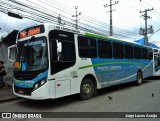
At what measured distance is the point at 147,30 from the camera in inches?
1475

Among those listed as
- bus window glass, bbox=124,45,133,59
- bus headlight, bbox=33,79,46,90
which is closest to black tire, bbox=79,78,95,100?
bus headlight, bbox=33,79,46,90

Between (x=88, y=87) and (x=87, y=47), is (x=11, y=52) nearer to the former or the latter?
(x=87, y=47)

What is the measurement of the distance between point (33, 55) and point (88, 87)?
3006 millimetres

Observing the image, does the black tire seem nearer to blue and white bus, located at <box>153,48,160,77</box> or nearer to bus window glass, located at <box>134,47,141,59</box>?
bus window glass, located at <box>134,47,141,59</box>

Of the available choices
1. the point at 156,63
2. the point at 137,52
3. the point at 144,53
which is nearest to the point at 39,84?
the point at 137,52

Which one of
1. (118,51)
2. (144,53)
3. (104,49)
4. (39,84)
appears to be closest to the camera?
(39,84)

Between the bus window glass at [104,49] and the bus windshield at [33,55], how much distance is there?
341cm

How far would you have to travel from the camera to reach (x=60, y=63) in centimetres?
800

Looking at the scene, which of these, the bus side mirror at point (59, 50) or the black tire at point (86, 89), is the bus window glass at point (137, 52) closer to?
the black tire at point (86, 89)

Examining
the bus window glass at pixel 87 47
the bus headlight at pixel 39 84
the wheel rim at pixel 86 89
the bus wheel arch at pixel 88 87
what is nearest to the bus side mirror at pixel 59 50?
the bus headlight at pixel 39 84

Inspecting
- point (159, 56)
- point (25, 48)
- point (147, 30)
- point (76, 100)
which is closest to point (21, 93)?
point (25, 48)

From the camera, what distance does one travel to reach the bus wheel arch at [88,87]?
9193 mm

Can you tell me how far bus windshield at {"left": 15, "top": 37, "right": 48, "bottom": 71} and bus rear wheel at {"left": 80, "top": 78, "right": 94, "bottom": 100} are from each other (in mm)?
2342

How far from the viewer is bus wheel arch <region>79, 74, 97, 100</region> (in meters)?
9.19
